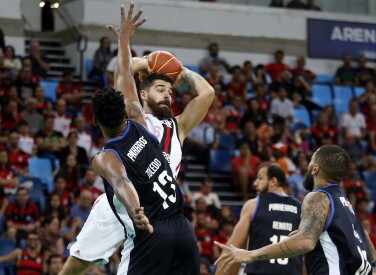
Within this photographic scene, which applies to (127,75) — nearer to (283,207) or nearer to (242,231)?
(242,231)

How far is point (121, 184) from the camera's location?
21.2ft

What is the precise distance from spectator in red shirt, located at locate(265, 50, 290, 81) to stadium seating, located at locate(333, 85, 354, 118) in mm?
1302

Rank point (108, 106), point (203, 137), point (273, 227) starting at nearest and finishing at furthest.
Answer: point (108, 106) → point (273, 227) → point (203, 137)

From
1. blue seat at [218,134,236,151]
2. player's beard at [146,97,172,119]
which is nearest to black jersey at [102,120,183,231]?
player's beard at [146,97,172,119]

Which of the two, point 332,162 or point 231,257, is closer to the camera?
point 231,257

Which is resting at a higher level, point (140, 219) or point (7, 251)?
point (140, 219)

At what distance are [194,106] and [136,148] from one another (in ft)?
4.87

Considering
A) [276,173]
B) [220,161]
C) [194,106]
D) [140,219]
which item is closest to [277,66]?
[220,161]

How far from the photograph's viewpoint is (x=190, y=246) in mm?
6852

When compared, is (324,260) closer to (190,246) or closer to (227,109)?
(190,246)

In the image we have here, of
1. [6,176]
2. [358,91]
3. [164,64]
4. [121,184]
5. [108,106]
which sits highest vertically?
[164,64]

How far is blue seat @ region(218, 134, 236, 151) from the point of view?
59.2ft

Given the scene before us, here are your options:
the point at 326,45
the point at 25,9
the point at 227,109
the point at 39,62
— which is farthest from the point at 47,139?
the point at 326,45

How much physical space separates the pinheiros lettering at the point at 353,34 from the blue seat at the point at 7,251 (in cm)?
1187
